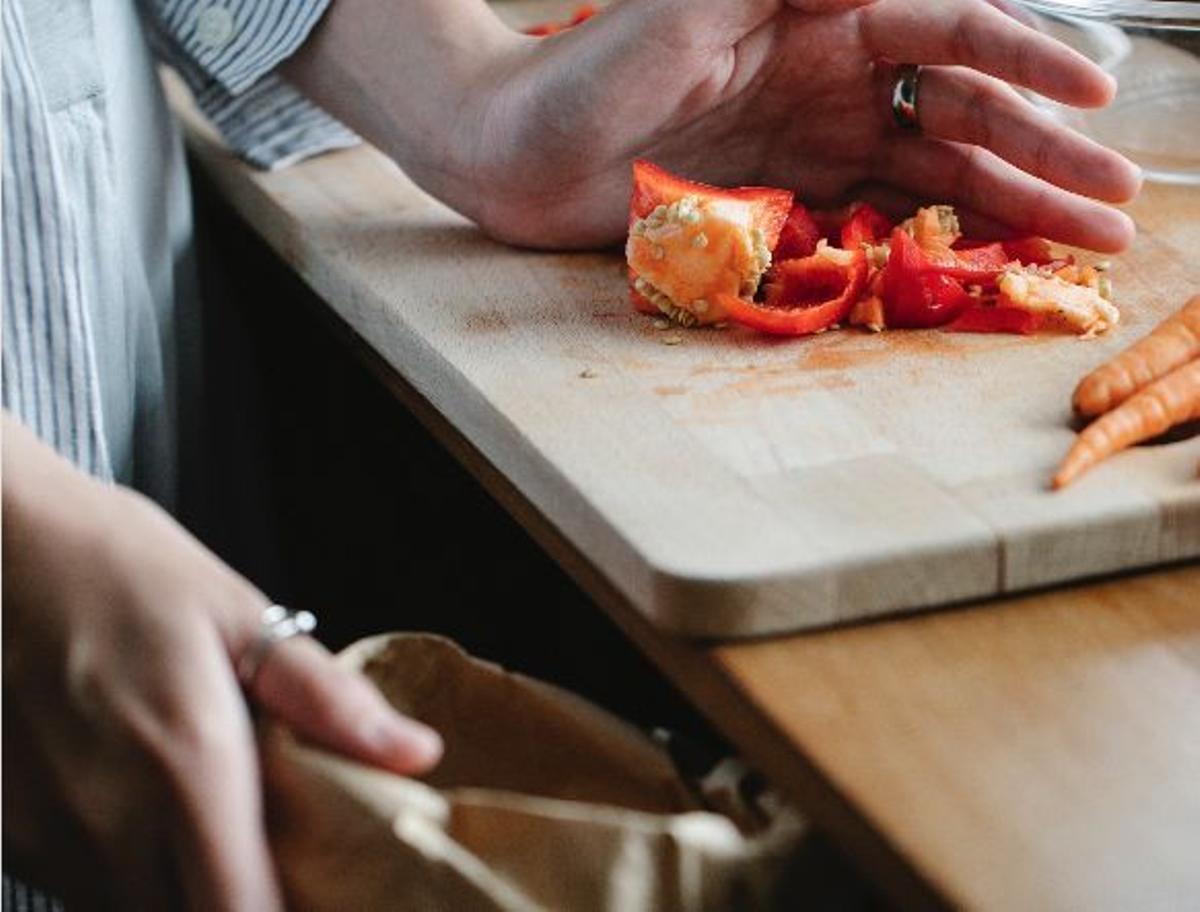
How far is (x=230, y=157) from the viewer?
1593 mm

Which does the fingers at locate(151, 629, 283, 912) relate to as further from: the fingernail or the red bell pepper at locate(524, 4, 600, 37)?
the red bell pepper at locate(524, 4, 600, 37)

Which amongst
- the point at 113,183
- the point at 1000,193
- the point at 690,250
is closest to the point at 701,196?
the point at 690,250

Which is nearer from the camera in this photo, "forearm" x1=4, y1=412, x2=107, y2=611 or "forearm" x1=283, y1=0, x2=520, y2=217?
"forearm" x1=4, y1=412, x2=107, y2=611

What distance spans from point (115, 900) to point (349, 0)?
85 centimetres

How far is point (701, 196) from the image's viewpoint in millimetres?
1210

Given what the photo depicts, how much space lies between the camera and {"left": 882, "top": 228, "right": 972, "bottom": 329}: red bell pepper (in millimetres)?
1195

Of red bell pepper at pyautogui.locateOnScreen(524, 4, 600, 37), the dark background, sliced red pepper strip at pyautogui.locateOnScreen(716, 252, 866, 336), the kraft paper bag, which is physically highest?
red bell pepper at pyautogui.locateOnScreen(524, 4, 600, 37)

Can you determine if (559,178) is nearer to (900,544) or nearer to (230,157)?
(230,157)

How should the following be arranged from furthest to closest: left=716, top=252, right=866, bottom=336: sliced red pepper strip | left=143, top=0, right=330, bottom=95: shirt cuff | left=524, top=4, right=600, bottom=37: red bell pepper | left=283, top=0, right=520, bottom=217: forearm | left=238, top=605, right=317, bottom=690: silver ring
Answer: left=524, top=4, right=600, bottom=37: red bell pepper, left=143, top=0, right=330, bottom=95: shirt cuff, left=283, top=0, right=520, bottom=217: forearm, left=716, top=252, right=866, bottom=336: sliced red pepper strip, left=238, top=605, right=317, bottom=690: silver ring

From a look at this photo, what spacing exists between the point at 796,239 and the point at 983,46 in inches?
7.5

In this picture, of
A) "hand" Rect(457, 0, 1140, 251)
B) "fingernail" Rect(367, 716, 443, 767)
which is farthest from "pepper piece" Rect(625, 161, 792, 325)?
"fingernail" Rect(367, 716, 443, 767)

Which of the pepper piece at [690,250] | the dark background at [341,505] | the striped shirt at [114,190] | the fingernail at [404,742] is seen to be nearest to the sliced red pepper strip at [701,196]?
the pepper piece at [690,250]

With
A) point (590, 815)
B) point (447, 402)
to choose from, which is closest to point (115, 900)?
point (590, 815)

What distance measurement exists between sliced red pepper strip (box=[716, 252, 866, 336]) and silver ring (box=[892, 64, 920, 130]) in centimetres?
18
